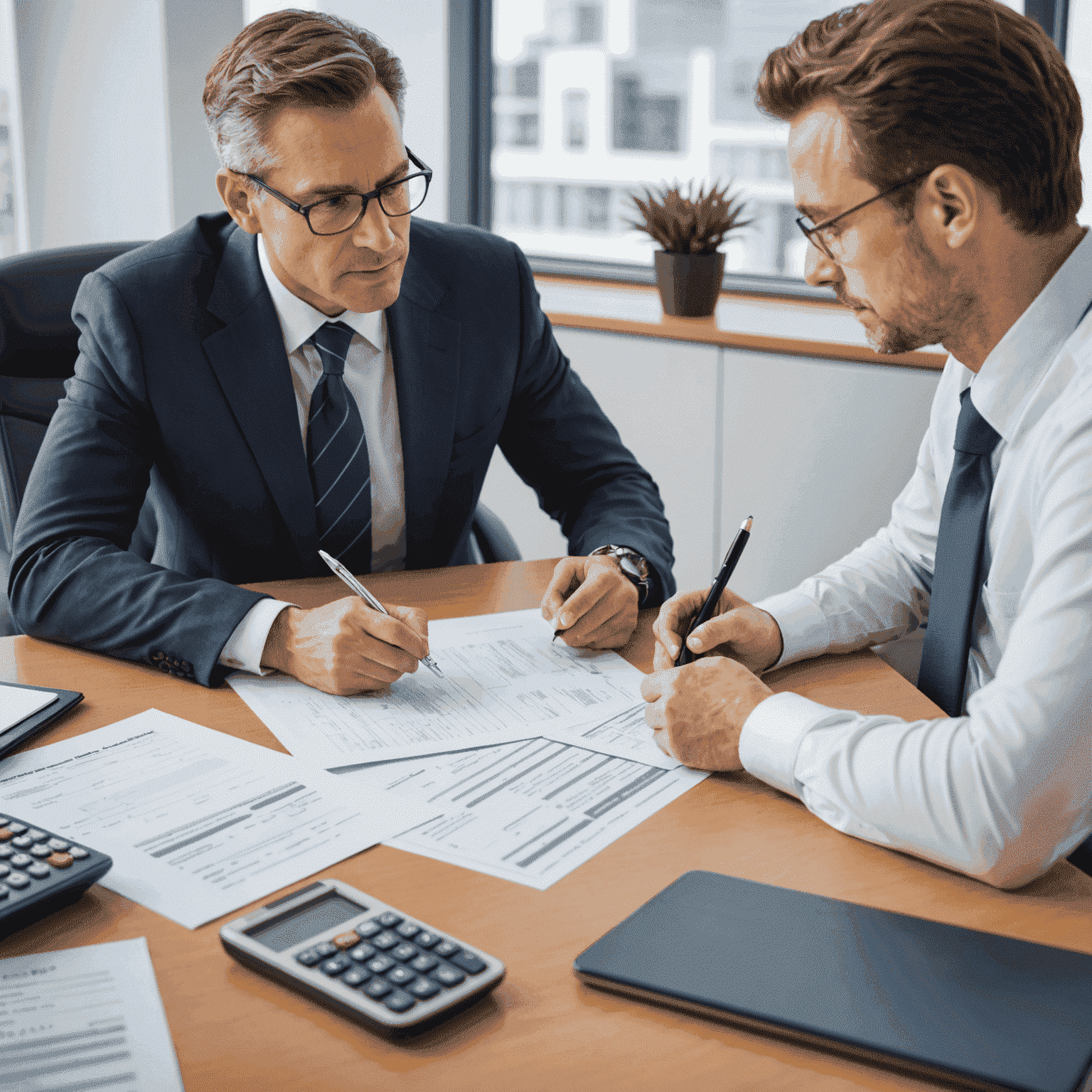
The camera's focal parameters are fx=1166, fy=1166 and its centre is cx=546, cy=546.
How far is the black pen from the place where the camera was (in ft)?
4.07

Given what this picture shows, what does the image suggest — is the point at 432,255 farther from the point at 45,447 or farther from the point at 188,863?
the point at 188,863

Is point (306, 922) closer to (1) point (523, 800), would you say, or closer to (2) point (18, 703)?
(1) point (523, 800)

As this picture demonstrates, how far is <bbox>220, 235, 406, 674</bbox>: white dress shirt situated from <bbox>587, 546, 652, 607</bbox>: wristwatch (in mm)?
358

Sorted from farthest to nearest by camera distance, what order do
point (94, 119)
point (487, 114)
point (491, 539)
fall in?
point (487, 114) → point (94, 119) → point (491, 539)

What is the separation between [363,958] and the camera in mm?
752

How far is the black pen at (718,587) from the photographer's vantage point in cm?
124

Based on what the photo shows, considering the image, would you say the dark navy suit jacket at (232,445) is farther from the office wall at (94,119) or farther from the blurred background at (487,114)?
the office wall at (94,119)

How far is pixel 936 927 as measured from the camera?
0.81 meters

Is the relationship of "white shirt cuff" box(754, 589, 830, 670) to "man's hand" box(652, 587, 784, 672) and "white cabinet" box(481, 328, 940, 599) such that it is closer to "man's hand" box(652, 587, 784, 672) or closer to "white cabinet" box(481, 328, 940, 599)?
"man's hand" box(652, 587, 784, 672)

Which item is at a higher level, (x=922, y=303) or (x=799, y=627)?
(x=922, y=303)

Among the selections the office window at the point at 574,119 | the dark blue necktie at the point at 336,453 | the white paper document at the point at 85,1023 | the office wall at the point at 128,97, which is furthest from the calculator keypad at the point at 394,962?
the office window at the point at 574,119

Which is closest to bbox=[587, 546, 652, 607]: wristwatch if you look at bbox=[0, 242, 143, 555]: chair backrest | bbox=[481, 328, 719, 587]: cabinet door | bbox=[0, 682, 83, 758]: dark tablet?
bbox=[0, 682, 83, 758]: dark tablet

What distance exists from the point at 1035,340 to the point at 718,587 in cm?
41

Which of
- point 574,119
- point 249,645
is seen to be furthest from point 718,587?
point 574,119
